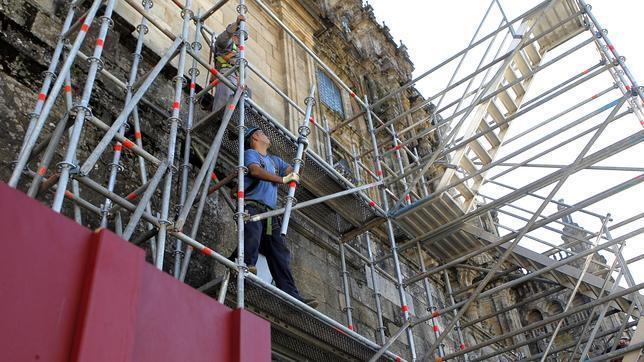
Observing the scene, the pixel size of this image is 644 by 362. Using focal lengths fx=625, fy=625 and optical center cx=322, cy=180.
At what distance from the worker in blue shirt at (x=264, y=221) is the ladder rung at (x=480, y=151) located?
3029mm

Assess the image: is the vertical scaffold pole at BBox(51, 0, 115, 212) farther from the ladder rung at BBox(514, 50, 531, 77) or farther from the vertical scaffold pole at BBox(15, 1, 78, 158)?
the ladder rung at BBox(514, 50, 531, 77)

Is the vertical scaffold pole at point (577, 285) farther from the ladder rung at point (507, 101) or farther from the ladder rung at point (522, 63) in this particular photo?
the ladder rung at point (522, 63)

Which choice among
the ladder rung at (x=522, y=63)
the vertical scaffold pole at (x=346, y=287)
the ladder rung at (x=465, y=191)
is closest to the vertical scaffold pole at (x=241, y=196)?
the vertical scaffold pole at (x=346, y=287)

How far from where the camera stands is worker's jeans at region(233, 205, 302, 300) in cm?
551

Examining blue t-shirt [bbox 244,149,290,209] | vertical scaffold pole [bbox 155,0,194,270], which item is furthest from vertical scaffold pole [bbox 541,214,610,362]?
vertical scaffold pole [bbox 155,0,194,270]

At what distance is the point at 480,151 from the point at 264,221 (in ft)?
11.9

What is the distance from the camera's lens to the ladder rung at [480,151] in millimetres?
8148

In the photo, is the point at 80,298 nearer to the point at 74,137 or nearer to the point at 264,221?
the point at 74,137

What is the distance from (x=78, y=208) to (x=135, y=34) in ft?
10.2

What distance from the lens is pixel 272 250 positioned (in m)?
5.96

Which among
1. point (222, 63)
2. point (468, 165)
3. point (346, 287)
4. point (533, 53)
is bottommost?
point (346, 287)

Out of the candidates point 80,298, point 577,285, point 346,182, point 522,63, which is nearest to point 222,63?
point 346,182

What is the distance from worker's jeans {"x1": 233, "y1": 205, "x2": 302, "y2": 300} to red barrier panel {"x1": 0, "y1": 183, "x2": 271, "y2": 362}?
1812 millimetres

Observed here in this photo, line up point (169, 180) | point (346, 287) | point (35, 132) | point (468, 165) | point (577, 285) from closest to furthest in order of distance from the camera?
point (35, 132), point (169, 180), point (577, 285), point (346, 287), point (468, 165)
